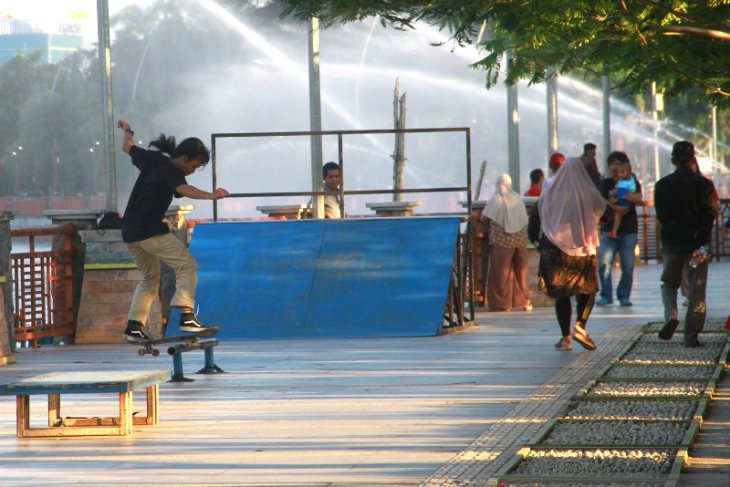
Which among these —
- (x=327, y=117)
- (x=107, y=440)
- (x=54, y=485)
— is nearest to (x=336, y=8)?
(x=107, y=440)

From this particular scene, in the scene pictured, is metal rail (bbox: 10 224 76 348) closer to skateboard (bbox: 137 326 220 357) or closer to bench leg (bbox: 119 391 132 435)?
skateboard (bbox: 137 326 220 357)

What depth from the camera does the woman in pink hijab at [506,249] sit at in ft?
57.5

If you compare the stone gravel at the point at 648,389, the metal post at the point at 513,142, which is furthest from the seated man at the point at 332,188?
the stone gravel at the point at 648,389

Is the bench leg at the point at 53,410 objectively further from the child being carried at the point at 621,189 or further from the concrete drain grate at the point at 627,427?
the child being carried at the point at 621,189

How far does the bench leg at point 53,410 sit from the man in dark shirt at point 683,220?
6076 millimetres

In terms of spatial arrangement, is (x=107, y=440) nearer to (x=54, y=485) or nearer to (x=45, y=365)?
(x=54, y=485)

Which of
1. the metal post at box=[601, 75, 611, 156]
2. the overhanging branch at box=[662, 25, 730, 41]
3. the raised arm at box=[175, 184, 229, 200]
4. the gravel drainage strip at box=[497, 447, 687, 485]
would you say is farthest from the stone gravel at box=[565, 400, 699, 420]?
the metal post at box=[601, 75, 611, 156]

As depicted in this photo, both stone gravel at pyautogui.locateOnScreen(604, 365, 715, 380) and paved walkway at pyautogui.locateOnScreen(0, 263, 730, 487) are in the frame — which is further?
stone gravel at pyautogui.locateOnScreen(604, 365, 715, 380)

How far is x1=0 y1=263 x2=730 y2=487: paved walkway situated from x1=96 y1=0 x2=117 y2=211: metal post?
2353mm

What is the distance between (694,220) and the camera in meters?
12.4

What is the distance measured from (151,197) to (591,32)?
12.7 ft

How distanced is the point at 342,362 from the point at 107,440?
4243 mm

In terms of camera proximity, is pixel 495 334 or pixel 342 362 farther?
pixel 495 334

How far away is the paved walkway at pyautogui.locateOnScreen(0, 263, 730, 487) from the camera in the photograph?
22.8ft
